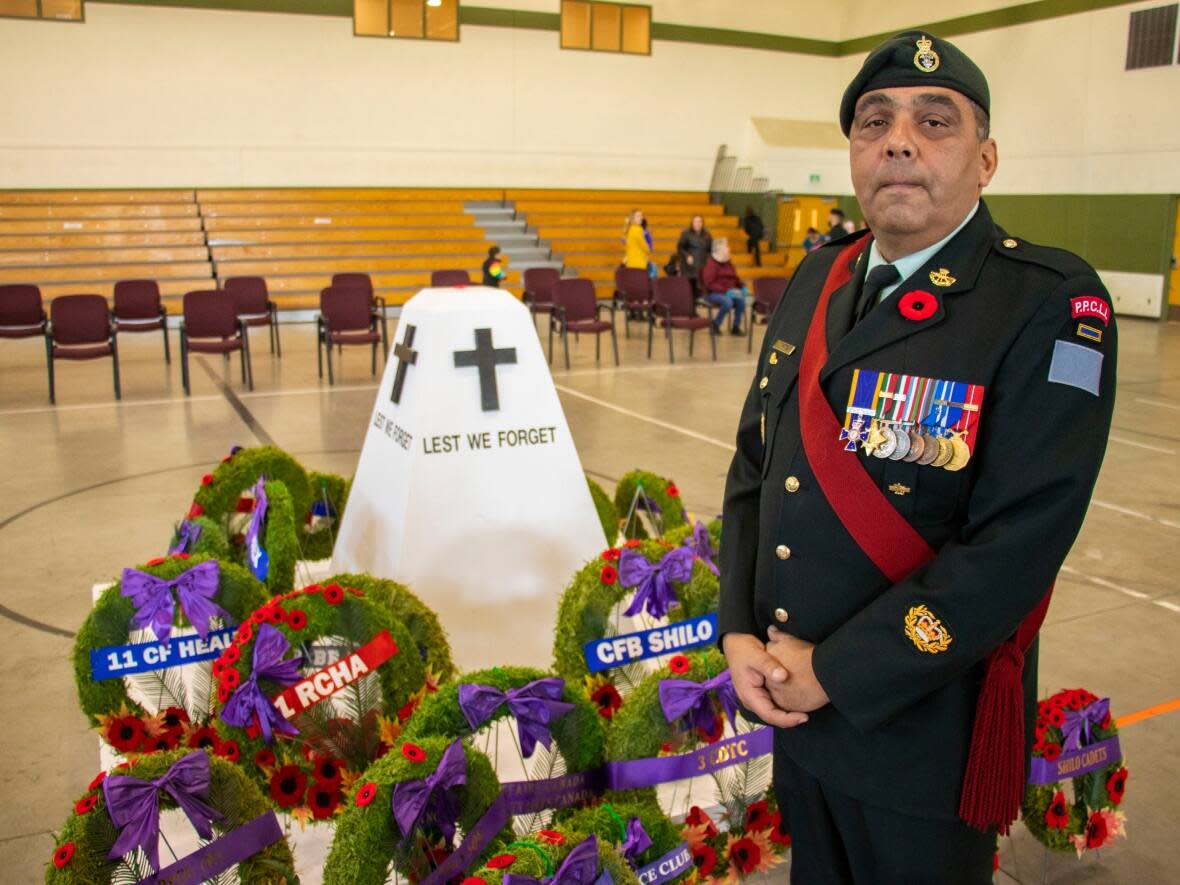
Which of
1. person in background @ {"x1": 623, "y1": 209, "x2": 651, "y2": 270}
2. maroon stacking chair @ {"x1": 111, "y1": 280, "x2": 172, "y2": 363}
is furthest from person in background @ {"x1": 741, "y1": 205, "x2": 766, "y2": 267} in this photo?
maroon stacking chair @ {"x1": 111, "y1": 280, "x2": 172, "y2": 363}

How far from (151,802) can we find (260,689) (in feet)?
1.76

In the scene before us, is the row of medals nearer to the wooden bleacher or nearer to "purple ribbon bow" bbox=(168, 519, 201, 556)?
"purple ribbon bow" bbox=(168, 519, 201, 556)

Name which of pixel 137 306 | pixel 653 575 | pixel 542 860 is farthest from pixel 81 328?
pixel 542 860

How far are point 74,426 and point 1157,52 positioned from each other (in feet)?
50.0

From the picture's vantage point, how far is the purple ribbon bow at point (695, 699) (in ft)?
7.98

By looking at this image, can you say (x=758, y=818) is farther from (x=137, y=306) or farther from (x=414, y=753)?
(x=137, y=306)

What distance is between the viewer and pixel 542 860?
171 cm

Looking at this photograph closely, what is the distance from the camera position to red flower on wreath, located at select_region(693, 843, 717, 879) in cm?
247

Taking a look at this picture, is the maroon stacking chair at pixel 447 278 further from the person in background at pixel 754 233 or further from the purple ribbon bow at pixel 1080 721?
the purple ribbon bow at pixel 1080 721

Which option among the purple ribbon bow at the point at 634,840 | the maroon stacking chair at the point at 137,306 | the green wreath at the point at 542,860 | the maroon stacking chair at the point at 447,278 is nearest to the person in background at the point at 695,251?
the maroon stacking chair at the point at 447,278

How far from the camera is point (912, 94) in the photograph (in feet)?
4.78

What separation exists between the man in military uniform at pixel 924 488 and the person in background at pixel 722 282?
11613 millimetres

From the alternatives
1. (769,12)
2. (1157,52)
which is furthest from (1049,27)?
(769,12)

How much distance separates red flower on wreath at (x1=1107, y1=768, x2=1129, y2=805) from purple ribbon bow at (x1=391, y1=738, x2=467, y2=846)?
5.89 feet
